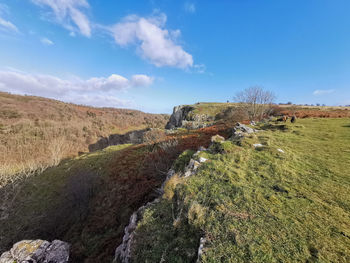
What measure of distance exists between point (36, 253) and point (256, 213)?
11915mm

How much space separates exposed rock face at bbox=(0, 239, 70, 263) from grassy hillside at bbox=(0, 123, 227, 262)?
1.15 meters

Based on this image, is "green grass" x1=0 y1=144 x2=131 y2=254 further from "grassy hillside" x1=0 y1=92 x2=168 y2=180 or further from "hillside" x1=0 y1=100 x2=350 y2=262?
"grassy hillside" x1=0 y1=92 x2=168 y2=180

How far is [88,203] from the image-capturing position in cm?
1356

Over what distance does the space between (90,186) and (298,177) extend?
1872 cm

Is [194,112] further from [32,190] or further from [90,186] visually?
[32,190]

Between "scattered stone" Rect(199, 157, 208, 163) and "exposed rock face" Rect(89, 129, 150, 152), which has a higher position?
"scattered stone" Rect(199, 157, 208, 163)

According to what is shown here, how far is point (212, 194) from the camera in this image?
4719mm

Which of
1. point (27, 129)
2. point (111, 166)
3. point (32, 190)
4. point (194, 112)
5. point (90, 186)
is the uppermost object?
point (194, 112)

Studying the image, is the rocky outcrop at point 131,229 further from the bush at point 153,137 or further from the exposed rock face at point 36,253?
the bush at point 153,137

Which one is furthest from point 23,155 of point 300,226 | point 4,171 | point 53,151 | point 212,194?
point 300,226

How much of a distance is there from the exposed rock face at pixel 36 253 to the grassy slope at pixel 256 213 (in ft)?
26.4

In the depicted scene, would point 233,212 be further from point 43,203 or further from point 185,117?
point 185,117

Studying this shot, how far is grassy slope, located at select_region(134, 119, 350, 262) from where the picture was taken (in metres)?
2.90

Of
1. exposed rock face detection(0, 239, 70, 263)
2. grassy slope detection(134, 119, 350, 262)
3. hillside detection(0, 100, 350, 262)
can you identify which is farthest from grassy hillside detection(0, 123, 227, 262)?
grassy slope detection(134, 119, 350, 262)
